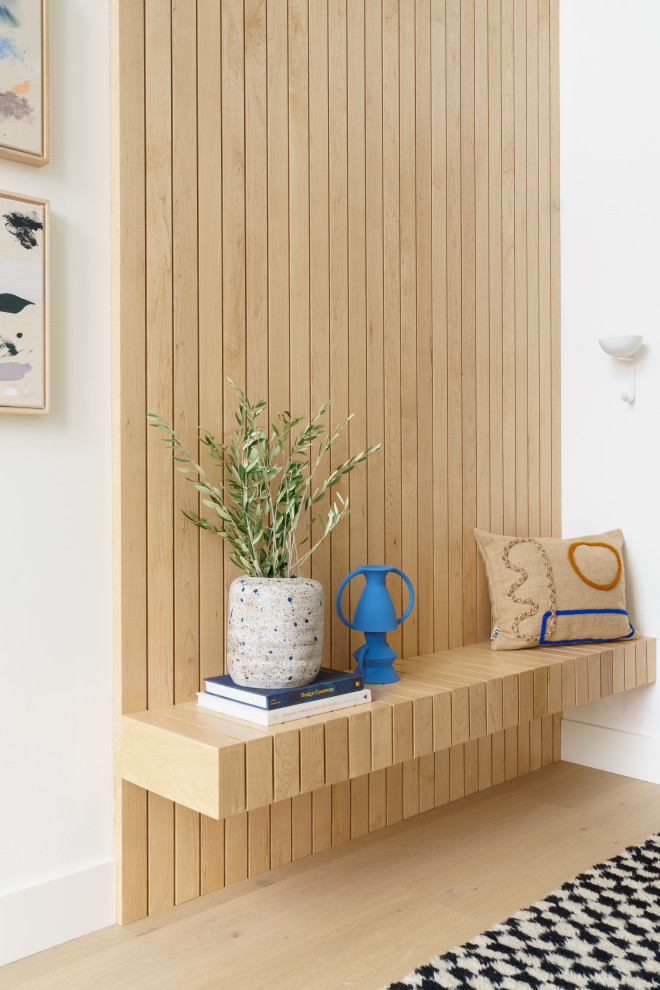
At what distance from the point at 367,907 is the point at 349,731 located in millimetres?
446

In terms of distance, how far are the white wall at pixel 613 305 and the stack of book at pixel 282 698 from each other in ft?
4.50

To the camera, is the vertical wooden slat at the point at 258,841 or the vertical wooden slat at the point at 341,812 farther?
the vertical wooden slat at the point at 341,812

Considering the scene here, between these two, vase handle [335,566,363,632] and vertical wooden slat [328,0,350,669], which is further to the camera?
vertical wooden slat [328,0,350,669]

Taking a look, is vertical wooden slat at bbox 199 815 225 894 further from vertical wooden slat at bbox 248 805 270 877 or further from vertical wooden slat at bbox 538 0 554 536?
vertical wooden slat at bbox 538 0 554 536

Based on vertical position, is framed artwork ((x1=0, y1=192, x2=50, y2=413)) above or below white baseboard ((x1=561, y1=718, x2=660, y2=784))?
above

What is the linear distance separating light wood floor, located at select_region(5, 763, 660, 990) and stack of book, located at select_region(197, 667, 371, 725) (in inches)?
18.5

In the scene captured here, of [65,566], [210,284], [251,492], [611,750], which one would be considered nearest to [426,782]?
[611,750]

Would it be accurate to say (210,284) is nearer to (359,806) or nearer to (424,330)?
(424,330)

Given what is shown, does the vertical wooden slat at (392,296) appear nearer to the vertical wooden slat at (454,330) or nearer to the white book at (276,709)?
the vertical wooden slat at (454,330)

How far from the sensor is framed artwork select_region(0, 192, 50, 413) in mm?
1651

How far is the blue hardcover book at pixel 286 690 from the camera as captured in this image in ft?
5.72

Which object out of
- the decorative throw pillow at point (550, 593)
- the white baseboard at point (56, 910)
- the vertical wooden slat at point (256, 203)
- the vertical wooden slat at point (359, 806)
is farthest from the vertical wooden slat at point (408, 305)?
the white baseboard at point (56, 910)

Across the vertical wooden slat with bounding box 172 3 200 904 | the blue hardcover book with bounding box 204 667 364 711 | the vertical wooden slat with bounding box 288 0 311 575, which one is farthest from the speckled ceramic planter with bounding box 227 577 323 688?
the vertical wooden slat with bounding box 288 0 311 575

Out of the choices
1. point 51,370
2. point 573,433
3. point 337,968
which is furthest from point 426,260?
point 337,968
